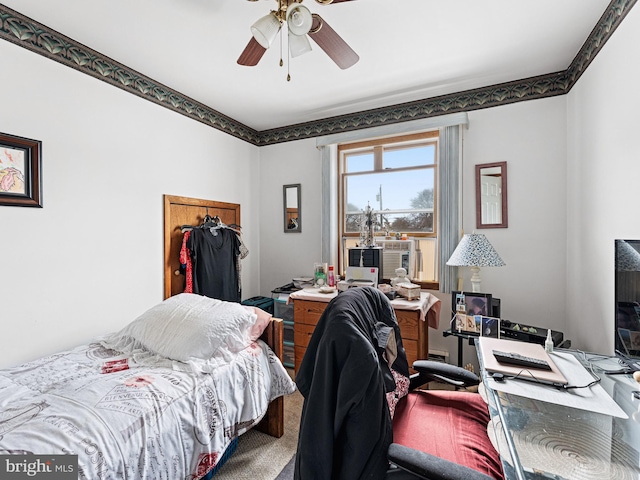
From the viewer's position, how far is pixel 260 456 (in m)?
1.84

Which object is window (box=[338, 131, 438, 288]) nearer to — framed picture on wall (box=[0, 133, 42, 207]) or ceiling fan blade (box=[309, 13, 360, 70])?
ceiling fan blade (box=[309, 13, 360, 70])

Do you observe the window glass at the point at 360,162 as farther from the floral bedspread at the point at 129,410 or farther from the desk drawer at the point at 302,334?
the floral bedspread at the point at 129,410

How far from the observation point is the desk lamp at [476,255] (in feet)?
7.13

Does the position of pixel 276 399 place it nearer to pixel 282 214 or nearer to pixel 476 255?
pixel 476 255

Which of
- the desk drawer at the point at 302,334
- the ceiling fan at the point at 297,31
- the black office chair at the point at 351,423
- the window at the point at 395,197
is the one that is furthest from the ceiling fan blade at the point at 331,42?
the desk drawer at the point at 302,334

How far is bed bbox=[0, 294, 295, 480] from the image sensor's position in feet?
3.60

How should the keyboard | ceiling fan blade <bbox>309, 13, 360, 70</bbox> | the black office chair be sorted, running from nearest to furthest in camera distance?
the black office chair → the keyboard → ceiling fan blade <bbox>309, 13, 360, 70</bbox>

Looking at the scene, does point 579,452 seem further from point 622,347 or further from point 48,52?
point 48,52

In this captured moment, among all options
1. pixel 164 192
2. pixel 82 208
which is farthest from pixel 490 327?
pixel 82 208

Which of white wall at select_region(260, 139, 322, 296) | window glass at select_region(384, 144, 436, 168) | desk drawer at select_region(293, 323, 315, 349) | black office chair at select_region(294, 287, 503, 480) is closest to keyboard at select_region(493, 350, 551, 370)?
black office chair at select_region(294, 287, 503, 480)

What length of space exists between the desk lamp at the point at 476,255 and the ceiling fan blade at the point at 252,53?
1923 millimetres

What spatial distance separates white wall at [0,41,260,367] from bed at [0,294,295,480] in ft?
0.96

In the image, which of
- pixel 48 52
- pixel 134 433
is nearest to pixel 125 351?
pixel 134 433

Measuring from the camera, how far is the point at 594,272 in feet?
6.31
